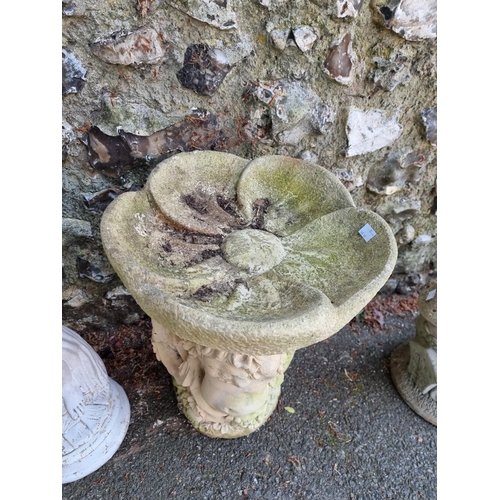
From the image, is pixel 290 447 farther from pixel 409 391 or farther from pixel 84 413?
pixel 84 413

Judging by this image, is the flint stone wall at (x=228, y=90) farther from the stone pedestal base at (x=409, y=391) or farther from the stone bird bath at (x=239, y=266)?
the stone pedestal base at (x=409, y=391)

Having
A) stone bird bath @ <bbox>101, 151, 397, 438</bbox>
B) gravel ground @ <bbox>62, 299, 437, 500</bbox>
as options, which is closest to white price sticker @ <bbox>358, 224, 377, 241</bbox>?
stone bird bath @ <bbox>101, 151, 397, 438</bbox>

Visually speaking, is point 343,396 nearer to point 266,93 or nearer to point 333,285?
point 333,285

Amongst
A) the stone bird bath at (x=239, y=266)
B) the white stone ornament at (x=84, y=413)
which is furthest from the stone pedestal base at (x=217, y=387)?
the white stone ornament at (x=84, y=413)

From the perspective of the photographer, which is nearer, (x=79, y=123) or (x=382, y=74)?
(x=79, y=123)

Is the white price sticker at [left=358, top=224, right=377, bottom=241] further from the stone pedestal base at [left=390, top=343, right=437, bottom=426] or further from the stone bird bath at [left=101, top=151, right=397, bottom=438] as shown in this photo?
the stone pedestal base at [left=390, top=343, right=437, bottom=426]

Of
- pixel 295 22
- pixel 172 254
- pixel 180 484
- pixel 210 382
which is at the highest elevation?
pixel 295 22

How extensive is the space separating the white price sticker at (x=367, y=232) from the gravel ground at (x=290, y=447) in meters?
0.92

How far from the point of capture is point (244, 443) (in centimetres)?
161

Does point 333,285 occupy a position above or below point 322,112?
below

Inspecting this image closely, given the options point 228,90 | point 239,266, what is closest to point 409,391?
point 239,266

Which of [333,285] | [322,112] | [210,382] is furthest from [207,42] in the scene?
[210,382]

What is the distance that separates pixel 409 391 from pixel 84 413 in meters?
1.43

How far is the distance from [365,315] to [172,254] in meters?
1.47
